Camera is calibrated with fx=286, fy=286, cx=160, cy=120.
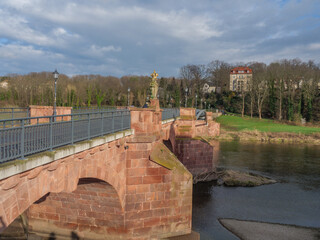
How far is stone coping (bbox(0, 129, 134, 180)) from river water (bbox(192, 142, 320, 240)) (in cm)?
739

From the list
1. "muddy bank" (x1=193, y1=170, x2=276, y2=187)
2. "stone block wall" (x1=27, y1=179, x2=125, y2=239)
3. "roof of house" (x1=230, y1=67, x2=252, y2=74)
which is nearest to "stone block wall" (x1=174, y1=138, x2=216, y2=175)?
"muddy bank" (x1=193, y1=170, x2=276, y2=187)

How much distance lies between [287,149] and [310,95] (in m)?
23.9

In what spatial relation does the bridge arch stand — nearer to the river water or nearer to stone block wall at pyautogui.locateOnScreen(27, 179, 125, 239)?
stone block wall at pyautogui.locateOnScreen(27, 179, 125, 239)

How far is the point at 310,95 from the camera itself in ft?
177

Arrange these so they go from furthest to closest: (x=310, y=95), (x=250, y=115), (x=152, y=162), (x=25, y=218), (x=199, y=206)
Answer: (x=250, y=115) → (x=310, y=95) → (x=199, y=206) → (x=25, y=218) → (x=152, y=162)

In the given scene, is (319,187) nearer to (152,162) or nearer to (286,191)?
(286,191)

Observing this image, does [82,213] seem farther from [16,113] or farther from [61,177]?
[16,113]

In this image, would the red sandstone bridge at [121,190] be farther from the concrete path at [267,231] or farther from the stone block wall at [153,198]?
the concrete path at [267,231]

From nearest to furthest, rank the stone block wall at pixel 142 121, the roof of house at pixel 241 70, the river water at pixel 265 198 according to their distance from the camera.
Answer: the stone block wall at pixel 142 121 → the river water at pixel 265 198 → the roof of house at pixel 241 70

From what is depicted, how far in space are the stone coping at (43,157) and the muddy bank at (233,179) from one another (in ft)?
45.1

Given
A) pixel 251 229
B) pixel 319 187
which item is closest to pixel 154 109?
pixel 251 229

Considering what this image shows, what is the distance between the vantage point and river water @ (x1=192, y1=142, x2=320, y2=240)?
1434 centimetres

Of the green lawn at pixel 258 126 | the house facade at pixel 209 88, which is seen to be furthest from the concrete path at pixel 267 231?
the house facade at pixel 209 88

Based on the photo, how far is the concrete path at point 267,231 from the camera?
40.9 feet
